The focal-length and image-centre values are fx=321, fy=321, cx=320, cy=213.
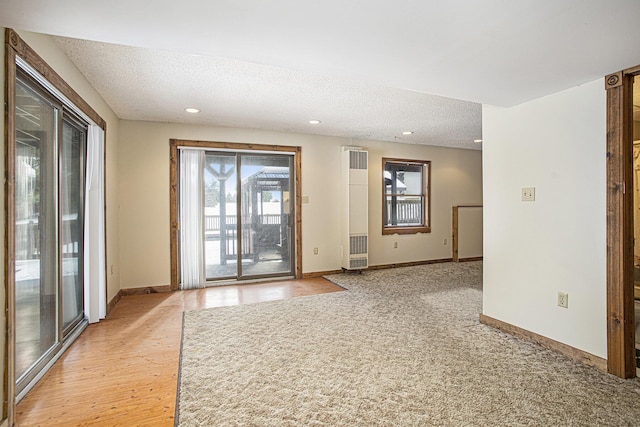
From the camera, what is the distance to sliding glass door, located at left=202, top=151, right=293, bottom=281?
16.0 feet

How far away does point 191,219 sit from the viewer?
4.62 metres

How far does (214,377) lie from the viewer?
7.13ft

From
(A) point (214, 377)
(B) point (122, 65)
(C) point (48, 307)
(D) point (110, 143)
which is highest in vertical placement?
(B) point (122, 65)

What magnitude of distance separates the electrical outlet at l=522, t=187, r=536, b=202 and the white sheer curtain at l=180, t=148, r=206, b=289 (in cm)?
396

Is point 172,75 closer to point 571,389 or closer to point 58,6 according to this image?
point 58,6

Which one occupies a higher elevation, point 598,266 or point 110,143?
point 110,143

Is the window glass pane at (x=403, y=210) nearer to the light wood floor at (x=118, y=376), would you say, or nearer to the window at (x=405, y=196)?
the window at (x=405, y=196)

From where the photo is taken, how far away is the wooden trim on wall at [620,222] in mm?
2117

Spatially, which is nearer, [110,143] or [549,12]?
[549,12]

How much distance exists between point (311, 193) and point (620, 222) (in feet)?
12.8

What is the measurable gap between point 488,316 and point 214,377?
2525 millimetres

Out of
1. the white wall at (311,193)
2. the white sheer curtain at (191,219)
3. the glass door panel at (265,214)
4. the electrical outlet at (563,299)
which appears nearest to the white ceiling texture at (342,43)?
the white wall at (311,193)

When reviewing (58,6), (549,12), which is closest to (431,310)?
(549,12)

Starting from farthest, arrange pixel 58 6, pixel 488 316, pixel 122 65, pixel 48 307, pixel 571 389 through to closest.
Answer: pixel 488 316
pixel 122 65
pixel 48 307
pixel 571 389
pixel 58 6
